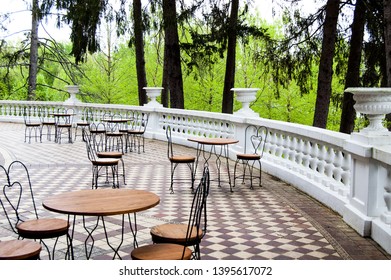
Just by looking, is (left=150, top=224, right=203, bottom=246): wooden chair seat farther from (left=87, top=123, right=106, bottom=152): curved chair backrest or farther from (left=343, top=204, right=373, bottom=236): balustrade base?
(left=87, top=123, right=106, bottom=152): curved chair backrest

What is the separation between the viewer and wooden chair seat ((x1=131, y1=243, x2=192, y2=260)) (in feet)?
12.5

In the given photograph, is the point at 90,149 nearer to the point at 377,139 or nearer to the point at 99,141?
the point at 99,141

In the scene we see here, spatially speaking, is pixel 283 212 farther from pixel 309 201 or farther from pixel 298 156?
pixel 298 156

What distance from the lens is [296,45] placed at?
15.9m

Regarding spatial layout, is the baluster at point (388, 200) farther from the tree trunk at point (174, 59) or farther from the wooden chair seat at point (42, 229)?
the tree trunk at point (174, 59)

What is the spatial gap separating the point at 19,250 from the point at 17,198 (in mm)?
4278

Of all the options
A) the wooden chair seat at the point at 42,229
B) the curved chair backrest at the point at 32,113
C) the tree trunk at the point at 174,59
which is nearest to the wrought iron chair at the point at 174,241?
the wooden chair seat at the point at 42,229

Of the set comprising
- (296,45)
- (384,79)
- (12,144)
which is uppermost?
(296,45)

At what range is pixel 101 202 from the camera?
4.57 meters

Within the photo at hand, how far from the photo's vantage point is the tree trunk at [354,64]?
15.0 m

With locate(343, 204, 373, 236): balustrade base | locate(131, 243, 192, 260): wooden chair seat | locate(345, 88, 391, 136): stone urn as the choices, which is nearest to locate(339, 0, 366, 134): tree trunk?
locate(343, 204, 373, 236): balustrade base

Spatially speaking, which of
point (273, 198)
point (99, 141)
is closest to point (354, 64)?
point (99, 141)
